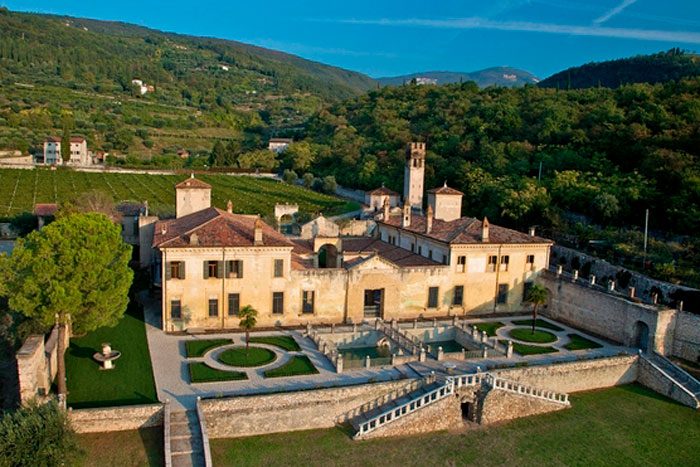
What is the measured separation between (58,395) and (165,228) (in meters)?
16.8

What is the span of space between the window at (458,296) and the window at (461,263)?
1.16 m

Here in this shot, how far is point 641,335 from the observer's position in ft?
112

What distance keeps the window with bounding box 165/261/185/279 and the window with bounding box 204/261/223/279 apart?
50.5 inches

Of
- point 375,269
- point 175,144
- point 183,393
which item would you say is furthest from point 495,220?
point 175,144

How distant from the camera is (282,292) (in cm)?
3519

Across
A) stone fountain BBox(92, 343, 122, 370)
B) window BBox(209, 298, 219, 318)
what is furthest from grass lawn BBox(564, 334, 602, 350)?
stone fountain BBox(92, 343, 122, 370)

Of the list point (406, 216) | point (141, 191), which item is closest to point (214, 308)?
point (406, 216)

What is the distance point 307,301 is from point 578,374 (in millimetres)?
15887

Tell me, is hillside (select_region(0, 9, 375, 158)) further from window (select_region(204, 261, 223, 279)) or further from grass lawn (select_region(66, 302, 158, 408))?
window (select_region(204, 261, 223, 279))

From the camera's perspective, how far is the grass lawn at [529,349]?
32469 mm

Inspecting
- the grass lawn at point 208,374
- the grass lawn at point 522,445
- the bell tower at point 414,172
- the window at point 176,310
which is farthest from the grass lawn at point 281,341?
the bell tower at point 414,172

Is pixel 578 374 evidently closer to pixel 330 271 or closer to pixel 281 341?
pixel 330 271

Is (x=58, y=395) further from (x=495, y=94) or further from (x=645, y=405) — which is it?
(x=495, y=94)

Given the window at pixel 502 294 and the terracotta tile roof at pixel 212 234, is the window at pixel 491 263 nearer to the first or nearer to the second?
the window at pixel 502 294
